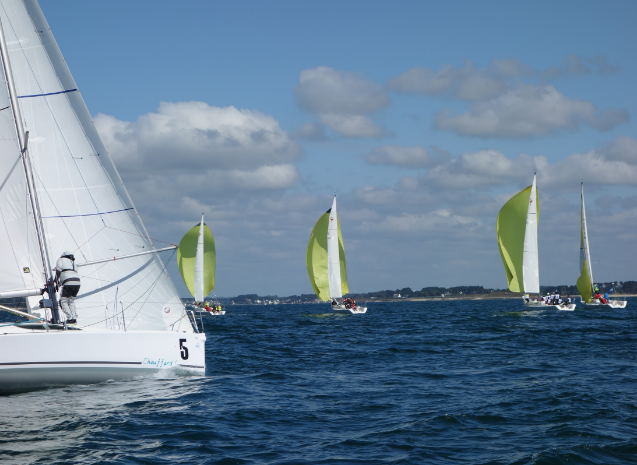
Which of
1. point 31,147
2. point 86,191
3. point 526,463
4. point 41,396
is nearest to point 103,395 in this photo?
point 41,396

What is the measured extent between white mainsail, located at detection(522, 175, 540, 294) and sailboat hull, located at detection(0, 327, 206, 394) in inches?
1625

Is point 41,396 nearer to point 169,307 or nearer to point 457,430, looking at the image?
point 169,307

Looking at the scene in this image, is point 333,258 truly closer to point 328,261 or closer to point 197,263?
point 328,261

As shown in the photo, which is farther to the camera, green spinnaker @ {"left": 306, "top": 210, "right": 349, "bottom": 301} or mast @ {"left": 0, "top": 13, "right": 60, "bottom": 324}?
green spinnaker @ {"left": 306, "top": 210, "right": 349, "bottom": 301}

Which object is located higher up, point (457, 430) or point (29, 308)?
point (29, 308)

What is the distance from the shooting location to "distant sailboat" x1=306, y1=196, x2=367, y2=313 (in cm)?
5284

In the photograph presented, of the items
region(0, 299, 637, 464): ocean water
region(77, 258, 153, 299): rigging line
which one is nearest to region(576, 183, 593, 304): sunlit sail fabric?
region(0, 299, 637, 464): ocean water

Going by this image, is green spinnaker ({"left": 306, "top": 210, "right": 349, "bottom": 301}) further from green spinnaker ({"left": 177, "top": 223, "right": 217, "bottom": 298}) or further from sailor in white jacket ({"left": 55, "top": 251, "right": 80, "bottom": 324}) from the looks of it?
sailor in white jacket ({"left": 55, "top": 251, "right": 80, "bottom": 324})

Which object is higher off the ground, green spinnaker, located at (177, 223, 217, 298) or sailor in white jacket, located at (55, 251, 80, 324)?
green spinnaker, located at (177, 223, 217, 298)

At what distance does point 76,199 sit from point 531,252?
141 ft

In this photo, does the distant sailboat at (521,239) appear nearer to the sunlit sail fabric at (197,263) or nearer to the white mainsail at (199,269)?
the white mainsail at (199,269)

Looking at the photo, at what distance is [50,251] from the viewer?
13320mm

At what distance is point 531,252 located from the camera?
5062 centimetres

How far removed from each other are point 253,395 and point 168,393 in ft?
5.04
